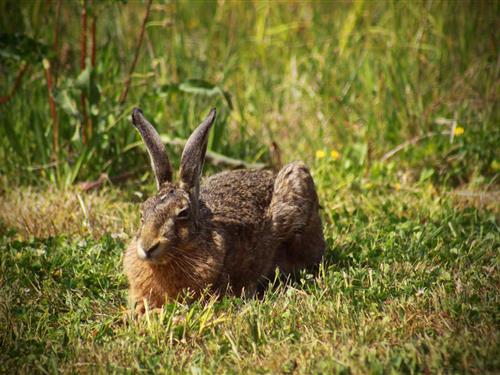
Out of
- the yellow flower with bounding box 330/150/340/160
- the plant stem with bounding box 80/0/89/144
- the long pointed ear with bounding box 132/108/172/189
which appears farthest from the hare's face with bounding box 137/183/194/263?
the yellow flower with bounding box 330/150/340/160

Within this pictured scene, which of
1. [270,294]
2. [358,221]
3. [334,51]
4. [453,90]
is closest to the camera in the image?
[270,294]

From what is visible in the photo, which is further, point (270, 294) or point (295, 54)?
point (295, 54)

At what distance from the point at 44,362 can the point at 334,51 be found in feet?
17.4

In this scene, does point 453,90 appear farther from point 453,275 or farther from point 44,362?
point 44,362

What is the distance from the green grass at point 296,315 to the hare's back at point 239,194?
582 mm

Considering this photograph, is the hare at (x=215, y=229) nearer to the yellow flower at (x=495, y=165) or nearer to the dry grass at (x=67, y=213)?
the dry grass at (x=67, y=213)

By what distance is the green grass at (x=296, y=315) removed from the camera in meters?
3.69

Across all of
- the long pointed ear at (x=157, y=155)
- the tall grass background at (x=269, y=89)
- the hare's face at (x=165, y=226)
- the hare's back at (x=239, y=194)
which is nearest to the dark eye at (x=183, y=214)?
the hare's face at (x=165, y=226)

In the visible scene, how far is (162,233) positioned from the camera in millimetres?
4285

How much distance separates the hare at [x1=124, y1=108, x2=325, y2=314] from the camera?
14.5 ft

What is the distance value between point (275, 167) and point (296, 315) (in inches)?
114

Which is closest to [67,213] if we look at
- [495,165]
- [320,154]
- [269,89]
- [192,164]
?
[192,164]

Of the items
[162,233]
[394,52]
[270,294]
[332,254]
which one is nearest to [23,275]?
[162,233]

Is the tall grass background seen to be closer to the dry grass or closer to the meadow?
the meadow
